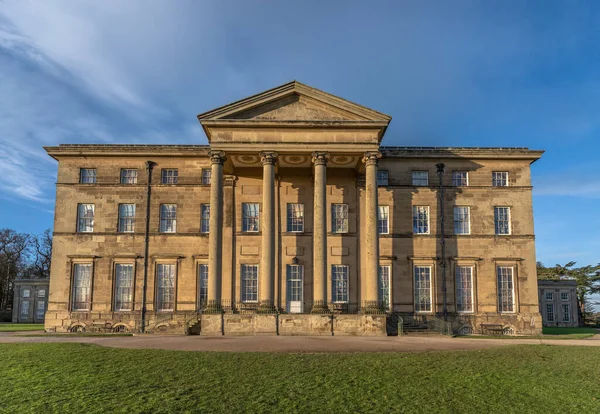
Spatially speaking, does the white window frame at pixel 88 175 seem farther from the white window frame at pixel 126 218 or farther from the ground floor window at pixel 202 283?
the ground floor window at pixel 202 283

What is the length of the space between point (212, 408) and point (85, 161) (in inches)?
1089

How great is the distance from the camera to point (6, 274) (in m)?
69.1

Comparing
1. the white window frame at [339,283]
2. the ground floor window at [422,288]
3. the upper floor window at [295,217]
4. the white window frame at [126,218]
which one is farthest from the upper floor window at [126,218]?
Result: the ground floor window at [422,288]

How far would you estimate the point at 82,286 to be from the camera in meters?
32.7

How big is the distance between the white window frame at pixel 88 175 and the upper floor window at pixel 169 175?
178 inches

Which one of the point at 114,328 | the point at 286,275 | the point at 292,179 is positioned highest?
the point at 292,179

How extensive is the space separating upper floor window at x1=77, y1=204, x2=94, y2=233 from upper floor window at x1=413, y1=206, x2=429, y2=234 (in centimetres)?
2151

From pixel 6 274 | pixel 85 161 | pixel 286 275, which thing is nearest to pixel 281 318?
pixel 286 275

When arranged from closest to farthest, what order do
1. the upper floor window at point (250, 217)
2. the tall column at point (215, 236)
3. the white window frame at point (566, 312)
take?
the tall column at point (215, 236) < the upper floor window at point (250, 217) < the white window frame at point (566, 312)

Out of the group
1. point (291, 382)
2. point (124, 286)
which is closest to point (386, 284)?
point (124, 286)

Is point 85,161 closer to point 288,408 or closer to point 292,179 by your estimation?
point 292,179

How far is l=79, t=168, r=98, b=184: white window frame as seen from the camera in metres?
33.9

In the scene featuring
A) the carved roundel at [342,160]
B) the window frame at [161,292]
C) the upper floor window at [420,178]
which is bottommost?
the window frame at [161,292]

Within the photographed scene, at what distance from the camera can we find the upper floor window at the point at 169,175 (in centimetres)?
3388
